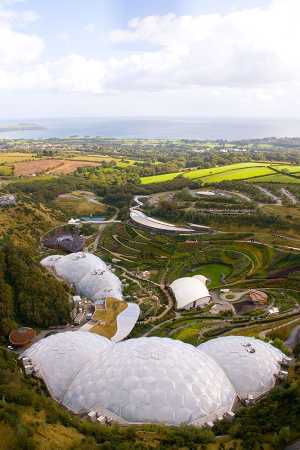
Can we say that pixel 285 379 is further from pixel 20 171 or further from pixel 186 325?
pixel 20 171

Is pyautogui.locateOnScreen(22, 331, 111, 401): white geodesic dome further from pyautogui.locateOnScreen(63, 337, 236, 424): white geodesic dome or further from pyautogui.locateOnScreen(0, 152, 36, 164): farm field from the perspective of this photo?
pyautogui.locateOnScreen(0, 152, 36, 164): farm field

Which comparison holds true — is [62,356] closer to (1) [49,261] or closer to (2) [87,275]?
(2) [87,275]

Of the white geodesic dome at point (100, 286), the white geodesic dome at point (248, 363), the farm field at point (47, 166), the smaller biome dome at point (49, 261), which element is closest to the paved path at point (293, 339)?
the white geodesic dome at point (248, 363)

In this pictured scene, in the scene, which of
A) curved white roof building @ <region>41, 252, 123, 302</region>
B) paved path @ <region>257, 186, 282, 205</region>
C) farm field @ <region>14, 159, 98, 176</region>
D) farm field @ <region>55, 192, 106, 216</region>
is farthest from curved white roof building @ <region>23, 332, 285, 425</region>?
farm field @ <region>14, 159, 98, 176</region>

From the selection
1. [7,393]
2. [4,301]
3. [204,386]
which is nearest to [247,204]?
[4,301]

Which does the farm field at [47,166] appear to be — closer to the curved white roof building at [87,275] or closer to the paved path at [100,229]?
the paved path at [100,229]

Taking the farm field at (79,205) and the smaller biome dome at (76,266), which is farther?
the farm field at (79,205)
